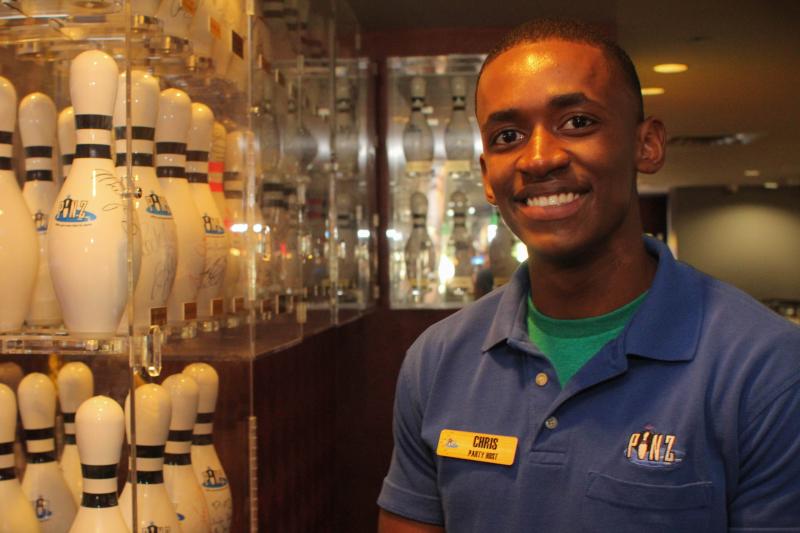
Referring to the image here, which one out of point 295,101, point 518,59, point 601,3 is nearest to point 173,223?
point 518,59

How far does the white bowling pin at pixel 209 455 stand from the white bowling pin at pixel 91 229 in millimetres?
512

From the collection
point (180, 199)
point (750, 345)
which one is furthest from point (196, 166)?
point (750, 345)

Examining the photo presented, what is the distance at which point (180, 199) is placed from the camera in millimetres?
1955

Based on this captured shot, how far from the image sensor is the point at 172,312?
192cm

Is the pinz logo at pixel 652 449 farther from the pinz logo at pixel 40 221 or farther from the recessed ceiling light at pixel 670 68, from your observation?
the recessed ceiling light at pixel 670 68

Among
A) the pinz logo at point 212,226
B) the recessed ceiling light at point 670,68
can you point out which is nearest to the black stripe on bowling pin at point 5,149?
the pinz logo at point 212,226

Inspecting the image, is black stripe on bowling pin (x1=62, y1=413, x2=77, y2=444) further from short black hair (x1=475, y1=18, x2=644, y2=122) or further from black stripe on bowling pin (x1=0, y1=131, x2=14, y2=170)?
short black hair (x1=475, y1=18, x2=644, y2=122)

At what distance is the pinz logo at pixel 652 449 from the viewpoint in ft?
4.10

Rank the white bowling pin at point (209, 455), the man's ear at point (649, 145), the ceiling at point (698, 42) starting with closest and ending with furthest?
1. the man's ear at point (649, 145)
2. the white bowling pin at point (209, 455)
3. the ceiling at point (698, 42)

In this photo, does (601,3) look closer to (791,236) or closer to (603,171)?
(603,171)

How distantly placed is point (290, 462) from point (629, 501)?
1.94 meters

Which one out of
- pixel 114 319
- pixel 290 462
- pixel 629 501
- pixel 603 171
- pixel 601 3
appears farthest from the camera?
pixel 601 3

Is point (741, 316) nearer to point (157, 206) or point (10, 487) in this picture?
point (157, 206)

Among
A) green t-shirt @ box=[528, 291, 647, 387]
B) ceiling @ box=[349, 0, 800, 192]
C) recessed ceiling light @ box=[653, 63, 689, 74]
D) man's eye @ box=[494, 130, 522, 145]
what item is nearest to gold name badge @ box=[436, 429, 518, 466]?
green t-shirt @ box=[528, 291, 647, 387]
